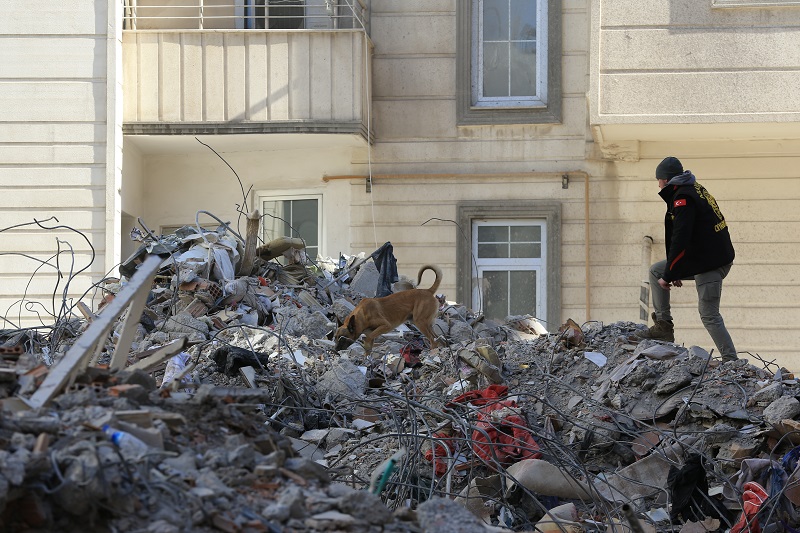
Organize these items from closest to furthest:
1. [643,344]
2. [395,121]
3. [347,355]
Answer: [643,344]
[347,355]
[395,121]

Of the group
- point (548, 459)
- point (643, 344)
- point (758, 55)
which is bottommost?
point (548, 459)

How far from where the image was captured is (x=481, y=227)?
15.9 meters

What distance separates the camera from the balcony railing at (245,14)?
15055mm

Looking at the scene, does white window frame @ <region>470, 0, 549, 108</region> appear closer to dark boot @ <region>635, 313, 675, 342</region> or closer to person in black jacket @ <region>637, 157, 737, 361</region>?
dark boot @ <region>635, 313, 675, 342</region>

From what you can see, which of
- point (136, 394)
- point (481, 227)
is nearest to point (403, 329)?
point (481, 227)

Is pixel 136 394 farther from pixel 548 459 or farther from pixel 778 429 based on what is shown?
pixel 778 429

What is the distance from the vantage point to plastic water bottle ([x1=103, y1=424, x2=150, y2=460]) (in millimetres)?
3742

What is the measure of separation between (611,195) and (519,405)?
24.5ft

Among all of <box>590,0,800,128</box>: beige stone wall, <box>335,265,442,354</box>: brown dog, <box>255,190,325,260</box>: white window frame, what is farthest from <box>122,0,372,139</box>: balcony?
<box>335,265,442,354</box>: brown dog

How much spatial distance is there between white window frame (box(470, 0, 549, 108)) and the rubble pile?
3.52 m

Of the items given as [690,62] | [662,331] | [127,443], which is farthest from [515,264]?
[127,443]

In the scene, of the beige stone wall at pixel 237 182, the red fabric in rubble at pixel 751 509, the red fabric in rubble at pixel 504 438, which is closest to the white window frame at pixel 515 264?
the beige stone wall at pixel 237 182

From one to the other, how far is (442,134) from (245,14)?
3.38m

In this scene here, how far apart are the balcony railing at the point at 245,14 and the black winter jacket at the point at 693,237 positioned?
6.72 metres
